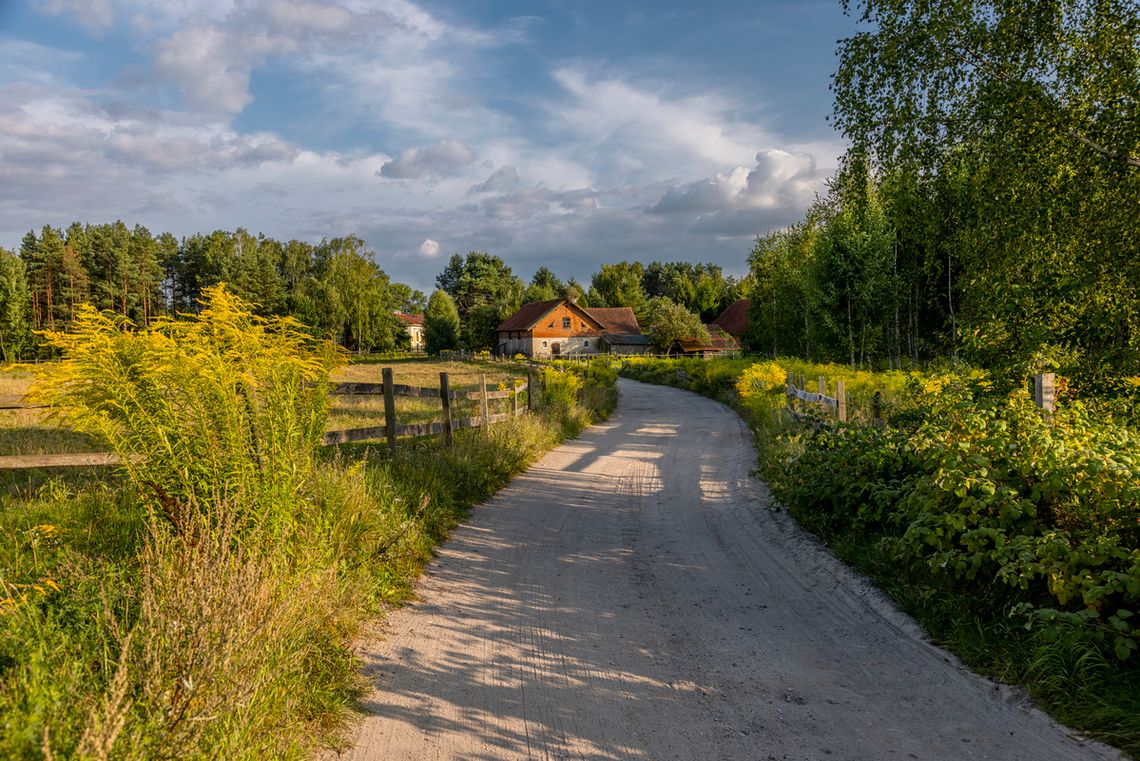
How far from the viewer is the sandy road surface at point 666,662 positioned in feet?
11.5

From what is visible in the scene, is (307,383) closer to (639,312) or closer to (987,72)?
(987,72)

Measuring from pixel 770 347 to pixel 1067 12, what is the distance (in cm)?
3925

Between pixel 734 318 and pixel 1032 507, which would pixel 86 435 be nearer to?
pixel 1032 507

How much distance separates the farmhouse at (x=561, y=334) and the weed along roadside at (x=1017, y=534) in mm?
62337

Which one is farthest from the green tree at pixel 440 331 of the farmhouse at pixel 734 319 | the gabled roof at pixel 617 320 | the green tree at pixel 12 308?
the green tree at pixel 12 308

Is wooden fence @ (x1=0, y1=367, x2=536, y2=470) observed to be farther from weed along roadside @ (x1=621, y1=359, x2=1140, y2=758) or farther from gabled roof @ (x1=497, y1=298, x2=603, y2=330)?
gabled roof @ (x1=497, y1=298, x2=603, y2=330)

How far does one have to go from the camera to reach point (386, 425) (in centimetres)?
885

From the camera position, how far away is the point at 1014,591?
15.3 feet

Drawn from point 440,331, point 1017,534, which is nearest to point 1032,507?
point 1017,534

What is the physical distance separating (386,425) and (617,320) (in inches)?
2779

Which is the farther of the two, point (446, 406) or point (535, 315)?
point (535, 315)

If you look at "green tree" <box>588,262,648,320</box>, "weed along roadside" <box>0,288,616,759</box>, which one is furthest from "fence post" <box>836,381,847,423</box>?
"green tree" <box>588,262,648,320</box>

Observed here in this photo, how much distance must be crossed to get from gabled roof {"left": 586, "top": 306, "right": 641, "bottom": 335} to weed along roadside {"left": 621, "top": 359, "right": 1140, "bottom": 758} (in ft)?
226

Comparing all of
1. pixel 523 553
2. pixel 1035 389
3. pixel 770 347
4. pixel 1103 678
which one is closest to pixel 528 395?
pixel 523 553
